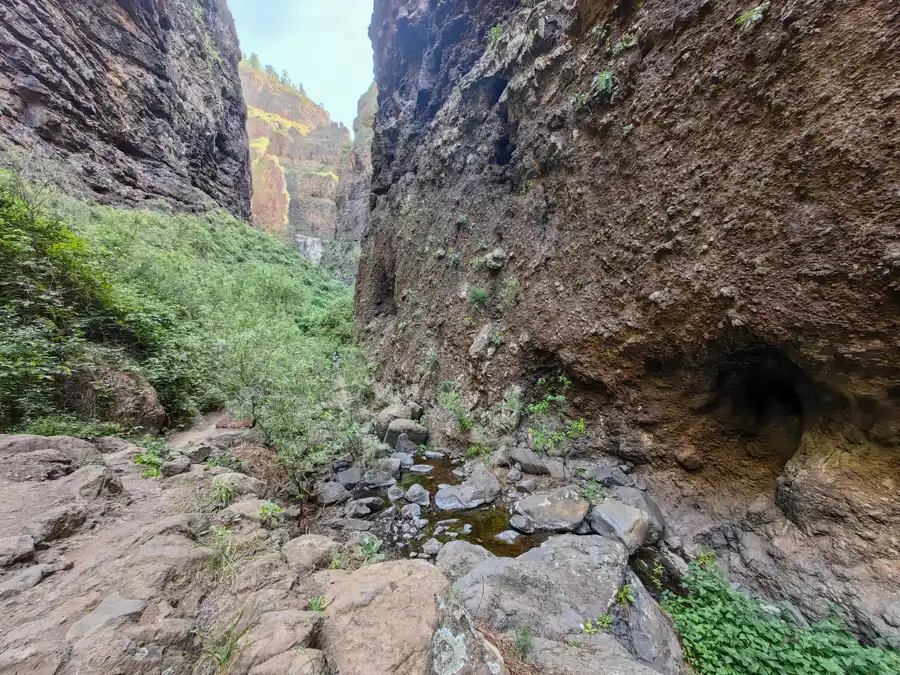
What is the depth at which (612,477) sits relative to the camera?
501 cm

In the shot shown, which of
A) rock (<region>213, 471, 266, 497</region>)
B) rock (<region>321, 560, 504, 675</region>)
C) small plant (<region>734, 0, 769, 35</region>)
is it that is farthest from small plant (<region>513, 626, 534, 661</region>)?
small plant (<region>734, 0, 769, 35</region>)

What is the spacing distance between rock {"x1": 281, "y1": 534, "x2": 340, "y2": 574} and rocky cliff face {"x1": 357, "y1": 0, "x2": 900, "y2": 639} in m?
3.95

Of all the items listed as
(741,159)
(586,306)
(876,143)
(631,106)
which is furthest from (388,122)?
(876,143)

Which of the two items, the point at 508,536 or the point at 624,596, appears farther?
the point at 508,536

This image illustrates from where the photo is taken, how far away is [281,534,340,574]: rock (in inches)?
107

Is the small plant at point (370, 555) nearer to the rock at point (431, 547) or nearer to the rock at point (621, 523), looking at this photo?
the rock at point (431, 547)

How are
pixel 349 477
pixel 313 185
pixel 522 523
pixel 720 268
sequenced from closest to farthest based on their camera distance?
pixel 720 268 → pixel 522 523 → pixel 349 477 → pixel 313 185

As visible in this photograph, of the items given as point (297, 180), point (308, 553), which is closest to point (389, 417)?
point (308, 553)

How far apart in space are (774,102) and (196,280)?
39.4 ft

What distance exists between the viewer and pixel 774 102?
338cm

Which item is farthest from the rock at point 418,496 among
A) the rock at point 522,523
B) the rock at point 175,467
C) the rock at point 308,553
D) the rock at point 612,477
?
the rock at point 175,467

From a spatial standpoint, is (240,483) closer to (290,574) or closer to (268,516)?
(268,516)

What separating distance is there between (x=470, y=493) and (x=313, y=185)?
4399cm

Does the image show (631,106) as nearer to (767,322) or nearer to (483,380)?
(767,322)
